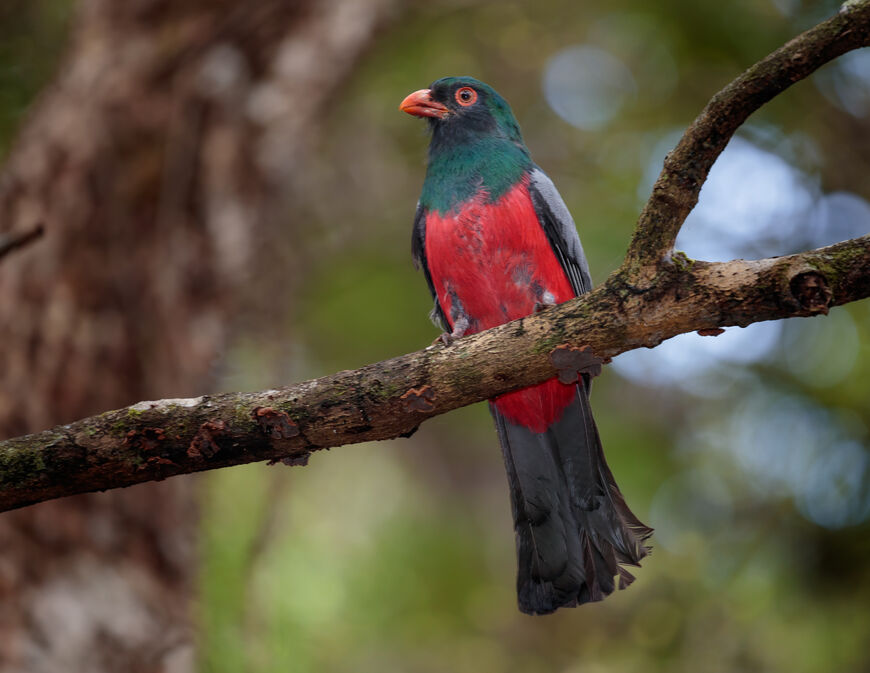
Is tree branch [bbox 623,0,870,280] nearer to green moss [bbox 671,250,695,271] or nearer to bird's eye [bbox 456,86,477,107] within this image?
green moss [bbox 671,250,695,271]

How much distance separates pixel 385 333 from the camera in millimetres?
7305

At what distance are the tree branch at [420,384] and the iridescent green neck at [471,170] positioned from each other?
155 cm

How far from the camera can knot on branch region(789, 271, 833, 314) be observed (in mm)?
2119

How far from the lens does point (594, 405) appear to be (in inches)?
302

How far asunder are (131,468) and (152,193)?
2.60 metres

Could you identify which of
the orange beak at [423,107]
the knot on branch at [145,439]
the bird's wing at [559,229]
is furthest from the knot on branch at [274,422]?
the orange beak at [423,107]

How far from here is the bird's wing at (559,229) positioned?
13.0 feet

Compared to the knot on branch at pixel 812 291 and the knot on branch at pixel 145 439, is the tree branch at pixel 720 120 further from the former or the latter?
the knot on branch at pixel 145 439

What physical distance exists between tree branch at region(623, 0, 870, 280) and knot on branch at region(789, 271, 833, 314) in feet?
1.16

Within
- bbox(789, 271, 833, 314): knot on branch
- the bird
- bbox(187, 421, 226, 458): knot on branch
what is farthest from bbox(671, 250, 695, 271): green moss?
bbox(187, 421, 226, 458): knot on branch

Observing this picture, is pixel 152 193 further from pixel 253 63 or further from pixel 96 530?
pixel 96 530

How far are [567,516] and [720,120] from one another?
1.98 metres

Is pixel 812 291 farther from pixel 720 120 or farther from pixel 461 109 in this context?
pixel 461 109

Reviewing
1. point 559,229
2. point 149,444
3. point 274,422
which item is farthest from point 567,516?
point 149,444
